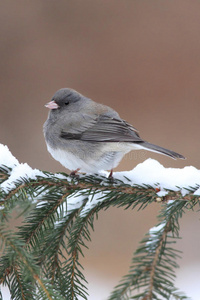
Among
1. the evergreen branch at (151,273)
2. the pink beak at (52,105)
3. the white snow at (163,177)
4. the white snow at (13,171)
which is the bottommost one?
the evergreen branch at (151,273)

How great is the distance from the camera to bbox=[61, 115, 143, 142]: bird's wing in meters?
1.79

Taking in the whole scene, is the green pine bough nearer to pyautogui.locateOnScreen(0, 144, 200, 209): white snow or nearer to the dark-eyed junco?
pyautogui.locateOnScreen(0, 144, 200, 209): white snow

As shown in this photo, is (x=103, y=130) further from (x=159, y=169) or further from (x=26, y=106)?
(x=26, y=106)

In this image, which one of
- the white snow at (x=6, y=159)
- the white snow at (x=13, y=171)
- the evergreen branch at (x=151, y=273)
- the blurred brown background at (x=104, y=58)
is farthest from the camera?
the blurred brown background at (x=104, y=58)

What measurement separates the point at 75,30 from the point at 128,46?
0.62m

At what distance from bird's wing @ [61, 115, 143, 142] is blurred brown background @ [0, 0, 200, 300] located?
2.04 meters

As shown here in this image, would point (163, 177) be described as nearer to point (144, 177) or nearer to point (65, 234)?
point (144, 177)

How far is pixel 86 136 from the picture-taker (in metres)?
1.86

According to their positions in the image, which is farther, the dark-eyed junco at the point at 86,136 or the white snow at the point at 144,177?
the dark-eyed junco at the point at 86,136

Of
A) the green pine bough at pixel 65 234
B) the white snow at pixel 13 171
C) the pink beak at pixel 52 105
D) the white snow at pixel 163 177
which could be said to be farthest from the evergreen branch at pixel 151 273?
the pink beak at pixel 52 105

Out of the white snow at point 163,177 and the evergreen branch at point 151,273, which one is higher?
the white snow at point 163,177

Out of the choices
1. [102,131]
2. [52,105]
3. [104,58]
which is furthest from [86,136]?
[104,58]

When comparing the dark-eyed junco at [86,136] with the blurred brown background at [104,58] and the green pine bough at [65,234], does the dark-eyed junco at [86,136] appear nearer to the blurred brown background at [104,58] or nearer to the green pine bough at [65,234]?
the green pine bough at [65,234]

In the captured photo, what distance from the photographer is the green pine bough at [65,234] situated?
0.83 m
